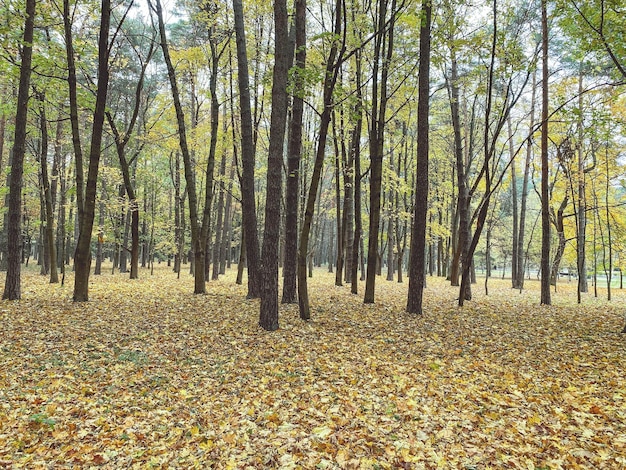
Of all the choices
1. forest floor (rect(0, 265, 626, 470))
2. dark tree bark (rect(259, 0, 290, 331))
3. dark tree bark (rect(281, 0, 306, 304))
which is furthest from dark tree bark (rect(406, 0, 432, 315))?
dark tree bark (rect(259, 0, 290, 331))

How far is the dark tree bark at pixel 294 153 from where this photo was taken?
26.2 ft

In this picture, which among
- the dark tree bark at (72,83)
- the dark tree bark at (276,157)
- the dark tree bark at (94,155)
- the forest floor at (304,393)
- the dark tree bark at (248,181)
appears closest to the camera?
the forest floor at (304,393)

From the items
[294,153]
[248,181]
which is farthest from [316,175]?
[248,181]

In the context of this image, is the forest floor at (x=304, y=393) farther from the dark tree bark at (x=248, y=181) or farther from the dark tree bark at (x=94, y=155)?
the dark tree bark at (x=248, y=181)

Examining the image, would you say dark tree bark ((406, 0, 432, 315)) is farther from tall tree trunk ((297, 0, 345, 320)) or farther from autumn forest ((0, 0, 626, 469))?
tall tree trunk ((297, 0, 345, 320))

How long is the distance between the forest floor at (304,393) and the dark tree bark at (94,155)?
4.04 ft

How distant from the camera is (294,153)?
335 inches

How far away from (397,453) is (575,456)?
Result: 1.58 m

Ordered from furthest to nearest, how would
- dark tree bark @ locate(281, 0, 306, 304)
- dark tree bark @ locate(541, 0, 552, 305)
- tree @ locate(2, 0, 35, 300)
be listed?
dark tree bark @ locate(541, 0, 552, 305), tree @ locate(2, 0, 35, 300), dark tree bark @ locate(281, 0, 306, 304)

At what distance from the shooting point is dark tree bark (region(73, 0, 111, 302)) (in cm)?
847

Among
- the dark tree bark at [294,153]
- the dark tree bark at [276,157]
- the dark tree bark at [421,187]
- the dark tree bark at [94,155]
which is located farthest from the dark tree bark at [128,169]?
the dark tree bark at [421,187]

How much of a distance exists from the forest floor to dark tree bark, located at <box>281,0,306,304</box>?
5.63 feet

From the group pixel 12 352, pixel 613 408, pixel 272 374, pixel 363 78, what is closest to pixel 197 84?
pixel 363 78

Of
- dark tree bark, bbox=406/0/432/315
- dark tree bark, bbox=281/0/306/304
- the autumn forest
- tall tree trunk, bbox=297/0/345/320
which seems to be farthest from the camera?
dark tree bark, bbox=406/0/432/315
